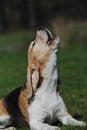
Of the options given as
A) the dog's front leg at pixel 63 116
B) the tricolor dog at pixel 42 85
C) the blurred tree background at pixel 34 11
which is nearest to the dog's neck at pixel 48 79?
the tricolor dog at pixel 42 85

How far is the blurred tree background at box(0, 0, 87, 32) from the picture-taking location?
1898 inches

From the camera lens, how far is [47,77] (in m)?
9.73

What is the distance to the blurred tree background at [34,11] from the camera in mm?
48219

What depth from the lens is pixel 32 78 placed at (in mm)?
9656

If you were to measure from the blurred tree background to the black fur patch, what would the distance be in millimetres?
36795

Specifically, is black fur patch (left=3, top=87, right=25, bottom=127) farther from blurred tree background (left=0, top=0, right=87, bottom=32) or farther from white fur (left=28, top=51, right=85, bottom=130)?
blurred tree background (left=0, top=0, right=87, bottom=32)

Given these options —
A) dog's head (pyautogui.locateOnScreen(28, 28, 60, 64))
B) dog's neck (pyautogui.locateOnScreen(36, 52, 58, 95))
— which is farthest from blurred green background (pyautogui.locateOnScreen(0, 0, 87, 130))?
dog's head (pyautogui.locateOnScreen(28, 28, 60, 64))

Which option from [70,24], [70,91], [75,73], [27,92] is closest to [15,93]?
[27,92]

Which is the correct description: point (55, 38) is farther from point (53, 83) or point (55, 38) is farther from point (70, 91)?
point (70, 91)

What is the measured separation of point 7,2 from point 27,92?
43018 mm

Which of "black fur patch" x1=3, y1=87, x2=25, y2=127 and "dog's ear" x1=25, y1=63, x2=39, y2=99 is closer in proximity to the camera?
"dog's ear" x1=25, y1=63, x2=39, y2=99

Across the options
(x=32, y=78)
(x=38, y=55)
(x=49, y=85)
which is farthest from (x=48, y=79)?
(x=38, y=55)

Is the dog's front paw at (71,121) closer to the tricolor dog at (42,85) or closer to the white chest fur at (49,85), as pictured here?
the tricolor dog at (42,85)

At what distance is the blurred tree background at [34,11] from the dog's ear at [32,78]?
37.2m
